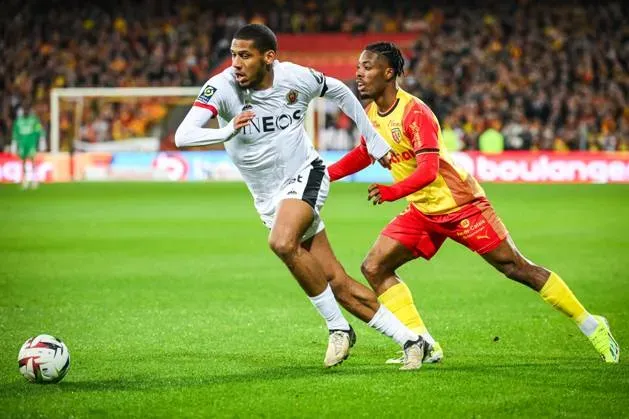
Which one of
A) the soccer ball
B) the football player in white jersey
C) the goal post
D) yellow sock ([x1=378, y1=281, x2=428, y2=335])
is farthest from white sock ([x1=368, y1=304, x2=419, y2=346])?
the goal post

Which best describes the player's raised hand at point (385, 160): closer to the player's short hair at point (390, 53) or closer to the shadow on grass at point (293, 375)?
the player's short hair at point (390, 53)

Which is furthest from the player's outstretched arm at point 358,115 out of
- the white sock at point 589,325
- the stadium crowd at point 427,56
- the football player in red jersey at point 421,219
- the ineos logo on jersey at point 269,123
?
the stadium crowd at point 427,56

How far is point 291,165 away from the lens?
7656 mm

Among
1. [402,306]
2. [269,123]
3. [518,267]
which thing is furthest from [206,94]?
[518,267]

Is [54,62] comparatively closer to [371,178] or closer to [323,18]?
[323,18]

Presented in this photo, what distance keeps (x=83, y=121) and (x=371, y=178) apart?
34.0 feet

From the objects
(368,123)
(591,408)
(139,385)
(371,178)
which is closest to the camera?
(591,408)

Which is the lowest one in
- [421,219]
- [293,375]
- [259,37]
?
[293,375]

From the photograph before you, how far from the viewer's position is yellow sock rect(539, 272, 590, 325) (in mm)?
8023

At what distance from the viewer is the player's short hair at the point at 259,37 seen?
748cm

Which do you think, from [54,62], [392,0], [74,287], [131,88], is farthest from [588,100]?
[74,287]

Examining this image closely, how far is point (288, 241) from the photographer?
7.26 metres

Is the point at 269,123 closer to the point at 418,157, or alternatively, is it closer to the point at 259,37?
the point at 259,37

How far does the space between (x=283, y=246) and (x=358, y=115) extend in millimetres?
1177
